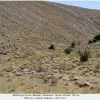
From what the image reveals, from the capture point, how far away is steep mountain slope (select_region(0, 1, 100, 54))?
35.7 meters

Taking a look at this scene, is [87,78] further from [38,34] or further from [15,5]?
[15,5]

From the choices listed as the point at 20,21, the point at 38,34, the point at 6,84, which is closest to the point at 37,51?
the point at 38,34

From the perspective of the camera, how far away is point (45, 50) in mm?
35438

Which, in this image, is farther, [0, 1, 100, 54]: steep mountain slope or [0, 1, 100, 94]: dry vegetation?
[0, 1, 100, 54]: steep mountain slope

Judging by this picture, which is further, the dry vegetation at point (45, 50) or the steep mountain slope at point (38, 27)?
the steep mountain slope at point (38, 27)

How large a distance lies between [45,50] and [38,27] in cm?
1502

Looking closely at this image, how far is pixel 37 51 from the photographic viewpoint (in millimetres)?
34125

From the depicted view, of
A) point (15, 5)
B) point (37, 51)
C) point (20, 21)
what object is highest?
point (15, 5)

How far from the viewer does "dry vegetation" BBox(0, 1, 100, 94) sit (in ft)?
37.2

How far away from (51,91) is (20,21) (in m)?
38.1

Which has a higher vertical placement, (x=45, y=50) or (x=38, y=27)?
(x=38, y=27)

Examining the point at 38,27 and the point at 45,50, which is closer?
the point at 45,50

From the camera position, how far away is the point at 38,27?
162ft

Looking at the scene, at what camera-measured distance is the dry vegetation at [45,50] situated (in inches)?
447
